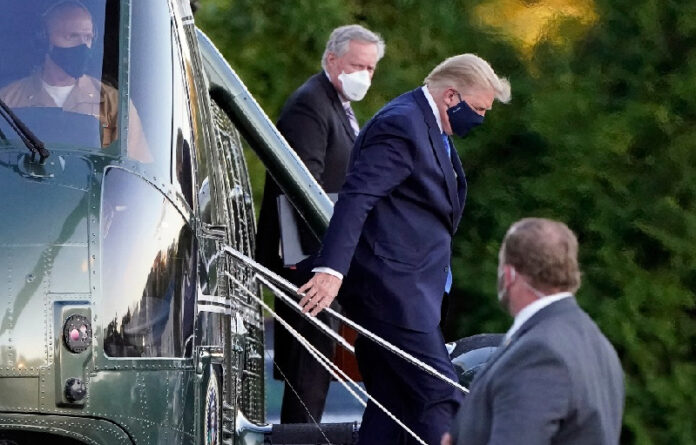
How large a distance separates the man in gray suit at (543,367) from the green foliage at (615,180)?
13.3 feet

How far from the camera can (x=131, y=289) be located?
5398 millimetres

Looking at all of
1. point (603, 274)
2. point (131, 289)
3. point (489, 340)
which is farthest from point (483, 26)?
point (131, 289)

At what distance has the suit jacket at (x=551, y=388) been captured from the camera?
415 cm

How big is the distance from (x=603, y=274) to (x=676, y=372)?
53cm

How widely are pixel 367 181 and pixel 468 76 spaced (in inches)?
19.1

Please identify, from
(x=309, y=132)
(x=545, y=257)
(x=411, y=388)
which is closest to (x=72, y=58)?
(x=411, y=388)

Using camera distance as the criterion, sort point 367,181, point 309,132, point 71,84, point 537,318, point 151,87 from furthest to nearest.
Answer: point 309,132, point 367,181, point 151,87, point 71,84, point 537,318

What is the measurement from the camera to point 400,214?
6.39 m

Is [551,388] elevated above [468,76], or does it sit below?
below

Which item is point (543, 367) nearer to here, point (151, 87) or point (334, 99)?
point (151, 87)

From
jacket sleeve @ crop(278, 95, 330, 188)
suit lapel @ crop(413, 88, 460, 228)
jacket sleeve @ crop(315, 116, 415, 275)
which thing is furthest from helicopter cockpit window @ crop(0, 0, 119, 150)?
jacket sleeve @ crop(278, 95, 330, 188)

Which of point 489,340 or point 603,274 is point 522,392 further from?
point 603,274

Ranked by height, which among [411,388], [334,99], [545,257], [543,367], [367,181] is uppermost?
[334,99]

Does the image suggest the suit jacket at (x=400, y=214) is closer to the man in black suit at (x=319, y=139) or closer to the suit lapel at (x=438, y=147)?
the suit lapel at (x=438, y=147)
